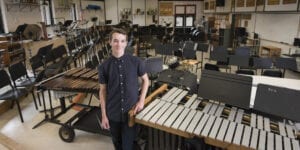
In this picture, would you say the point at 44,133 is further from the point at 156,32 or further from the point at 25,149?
the point at 156,32

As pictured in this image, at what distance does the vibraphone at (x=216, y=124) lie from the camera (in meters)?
1.77

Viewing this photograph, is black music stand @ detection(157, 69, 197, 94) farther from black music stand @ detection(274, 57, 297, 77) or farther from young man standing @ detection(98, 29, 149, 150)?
black music stand @ detection(274, 57, 297, 77)

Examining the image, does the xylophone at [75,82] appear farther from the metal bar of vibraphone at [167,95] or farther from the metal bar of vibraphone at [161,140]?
the metal bar of vibraphone at [161,140]

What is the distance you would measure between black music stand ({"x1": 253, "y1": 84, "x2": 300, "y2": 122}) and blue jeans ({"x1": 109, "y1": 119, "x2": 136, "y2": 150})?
1.31m

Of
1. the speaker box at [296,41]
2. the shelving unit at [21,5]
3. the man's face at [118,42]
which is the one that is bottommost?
the speaker box at [296,41]

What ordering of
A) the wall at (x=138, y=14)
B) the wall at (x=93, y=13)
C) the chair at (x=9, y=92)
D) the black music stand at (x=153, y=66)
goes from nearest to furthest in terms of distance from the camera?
the chair at (x=9, y=92) < the black music stand at (x=153, y=66) < the wall at (x=93, y=13) < the wall at (x=138, y=14)

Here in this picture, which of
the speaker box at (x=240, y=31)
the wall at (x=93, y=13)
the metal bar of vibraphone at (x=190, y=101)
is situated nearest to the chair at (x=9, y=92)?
the metal bar of vibraphone at (x=190, y=101)

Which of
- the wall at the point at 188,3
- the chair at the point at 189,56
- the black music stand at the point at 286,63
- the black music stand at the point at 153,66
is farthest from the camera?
the wall at the point at 188,3

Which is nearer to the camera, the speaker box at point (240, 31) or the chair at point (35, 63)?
the chair at point (35, 63)

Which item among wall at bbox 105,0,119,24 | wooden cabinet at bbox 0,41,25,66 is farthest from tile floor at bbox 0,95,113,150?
wall at bbox 105,0,119,24

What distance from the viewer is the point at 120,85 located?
205 centimetres

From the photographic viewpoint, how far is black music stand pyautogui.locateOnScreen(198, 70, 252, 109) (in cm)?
221

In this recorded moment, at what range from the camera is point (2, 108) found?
4281 millimetres

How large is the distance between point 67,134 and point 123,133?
60.7 inches
